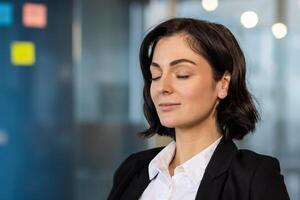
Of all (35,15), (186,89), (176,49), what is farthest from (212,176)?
(35,15)

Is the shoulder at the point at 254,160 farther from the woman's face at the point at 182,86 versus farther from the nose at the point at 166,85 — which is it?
the nose at the point at 166,85

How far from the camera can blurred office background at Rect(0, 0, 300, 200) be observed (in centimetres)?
341

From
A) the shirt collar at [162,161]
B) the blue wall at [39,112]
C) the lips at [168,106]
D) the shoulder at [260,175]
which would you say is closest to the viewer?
the shoulder at [260,175]

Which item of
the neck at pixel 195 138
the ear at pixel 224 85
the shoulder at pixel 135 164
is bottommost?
the shoulder at pixel 135 164

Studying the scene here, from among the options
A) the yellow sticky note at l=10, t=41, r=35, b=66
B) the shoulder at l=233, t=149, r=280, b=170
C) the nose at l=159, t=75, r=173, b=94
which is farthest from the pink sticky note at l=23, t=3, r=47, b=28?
the shoulder at l=233, t=149, r=280, b=170

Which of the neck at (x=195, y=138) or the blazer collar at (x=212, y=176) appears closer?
the blazer collar at (x=212, y=176)

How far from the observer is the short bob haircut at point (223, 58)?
135 cm

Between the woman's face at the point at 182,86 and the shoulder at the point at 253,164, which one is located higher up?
the woman's face at the point at 182,86

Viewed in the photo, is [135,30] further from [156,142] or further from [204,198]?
[204,198]

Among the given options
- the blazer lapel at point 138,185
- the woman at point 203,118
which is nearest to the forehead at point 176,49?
the woman at point 203,118

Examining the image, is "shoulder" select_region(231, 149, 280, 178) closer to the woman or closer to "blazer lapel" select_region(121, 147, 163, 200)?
the woman

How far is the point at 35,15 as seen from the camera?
3.44m

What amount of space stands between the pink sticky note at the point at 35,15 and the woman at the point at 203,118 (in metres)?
2.09

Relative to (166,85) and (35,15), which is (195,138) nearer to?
(166,85)
